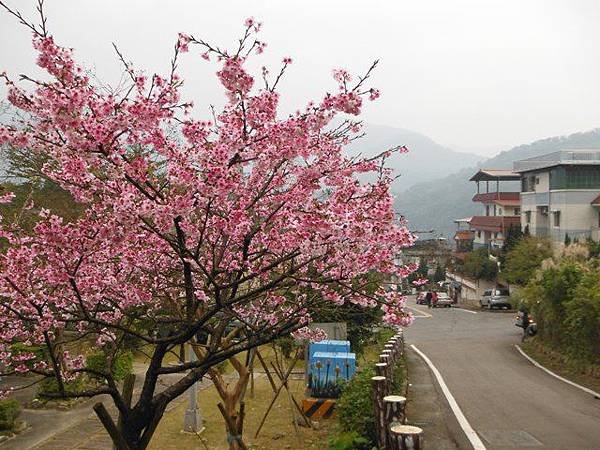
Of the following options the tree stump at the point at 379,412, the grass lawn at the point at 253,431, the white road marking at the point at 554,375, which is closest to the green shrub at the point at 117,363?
the grass lawn at the point at 253,431

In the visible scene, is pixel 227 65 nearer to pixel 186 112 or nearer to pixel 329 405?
pixel 186 112

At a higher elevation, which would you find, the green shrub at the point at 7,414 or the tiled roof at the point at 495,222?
the tiled roof at the point at 495,222

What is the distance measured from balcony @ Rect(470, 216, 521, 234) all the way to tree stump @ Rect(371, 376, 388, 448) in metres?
43.5

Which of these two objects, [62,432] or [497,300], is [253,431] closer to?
[62,432]

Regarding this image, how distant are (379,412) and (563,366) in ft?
40.3

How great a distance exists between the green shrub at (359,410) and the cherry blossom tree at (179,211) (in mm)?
2534

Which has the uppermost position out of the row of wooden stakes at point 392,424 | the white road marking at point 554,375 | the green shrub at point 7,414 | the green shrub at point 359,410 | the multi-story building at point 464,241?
the multi-story building at point 464,241

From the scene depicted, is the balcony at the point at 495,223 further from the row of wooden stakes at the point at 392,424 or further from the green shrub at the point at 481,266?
the row of wooden stakes at the point at 392,424

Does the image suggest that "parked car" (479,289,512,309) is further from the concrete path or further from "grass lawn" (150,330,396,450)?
the concrete path

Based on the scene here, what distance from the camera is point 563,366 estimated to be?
17859 mm

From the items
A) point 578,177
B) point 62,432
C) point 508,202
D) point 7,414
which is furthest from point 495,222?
point 7,414

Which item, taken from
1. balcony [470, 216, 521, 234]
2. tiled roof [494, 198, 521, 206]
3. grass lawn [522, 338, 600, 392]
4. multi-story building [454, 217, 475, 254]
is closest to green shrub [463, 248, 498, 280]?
balcony [470, 216, 521, 234]

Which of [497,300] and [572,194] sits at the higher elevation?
[572,194]

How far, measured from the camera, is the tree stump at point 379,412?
7.71 m
